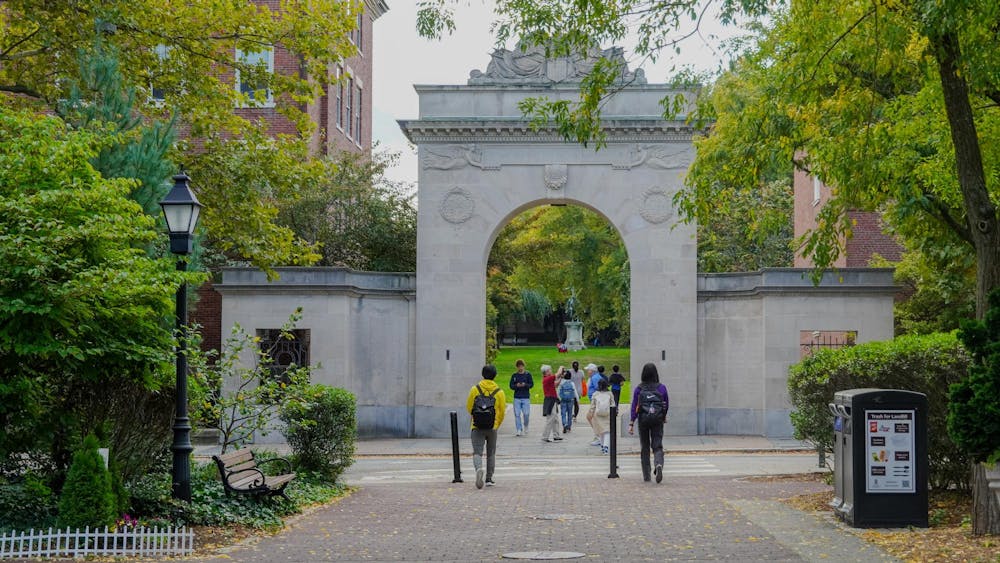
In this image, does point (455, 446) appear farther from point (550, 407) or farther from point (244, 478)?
point (550, 407)

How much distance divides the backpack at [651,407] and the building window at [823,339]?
12.0 m

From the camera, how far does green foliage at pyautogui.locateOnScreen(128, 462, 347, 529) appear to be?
12.0 m

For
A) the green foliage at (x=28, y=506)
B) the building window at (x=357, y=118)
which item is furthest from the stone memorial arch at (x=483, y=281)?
the green foliage at (x=28, y=506)

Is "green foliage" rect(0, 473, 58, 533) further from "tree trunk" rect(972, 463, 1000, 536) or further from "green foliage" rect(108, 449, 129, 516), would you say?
"tree trunk" rect(972, 463, 1000, 536)

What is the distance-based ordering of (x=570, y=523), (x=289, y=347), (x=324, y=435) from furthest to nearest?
(x=289, y=347)
(x=324, y=435)
(x=570, y=523)

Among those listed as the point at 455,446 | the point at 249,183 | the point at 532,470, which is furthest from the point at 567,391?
the point at 455,446

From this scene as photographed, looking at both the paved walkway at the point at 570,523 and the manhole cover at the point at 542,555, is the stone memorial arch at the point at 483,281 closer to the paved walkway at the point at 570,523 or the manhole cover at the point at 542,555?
the paved walkway at the point at 570,523

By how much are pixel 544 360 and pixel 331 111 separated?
31209mm

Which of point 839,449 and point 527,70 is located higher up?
point 527,70

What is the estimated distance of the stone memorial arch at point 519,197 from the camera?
29703mm

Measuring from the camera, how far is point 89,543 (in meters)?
10.4

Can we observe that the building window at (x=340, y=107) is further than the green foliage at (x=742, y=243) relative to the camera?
Yes

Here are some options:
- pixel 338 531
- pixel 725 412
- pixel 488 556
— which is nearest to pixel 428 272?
pixel 725 412

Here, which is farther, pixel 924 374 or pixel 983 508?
pixel 924 374
